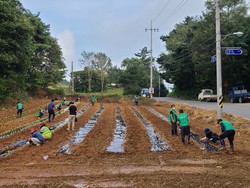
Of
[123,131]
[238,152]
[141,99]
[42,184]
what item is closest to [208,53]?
[141,99]

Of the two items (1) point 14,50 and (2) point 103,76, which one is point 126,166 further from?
(2) point 103,76

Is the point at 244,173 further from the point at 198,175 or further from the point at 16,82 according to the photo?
the point at 16,82

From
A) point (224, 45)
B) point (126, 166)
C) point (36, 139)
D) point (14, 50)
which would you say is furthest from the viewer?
point (224, 45)

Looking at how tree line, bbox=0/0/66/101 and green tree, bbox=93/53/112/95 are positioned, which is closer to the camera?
tree line, bbox=0/0/66/101

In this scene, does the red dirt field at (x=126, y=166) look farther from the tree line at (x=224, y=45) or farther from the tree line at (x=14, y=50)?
the tree line at (x=224, y=45)

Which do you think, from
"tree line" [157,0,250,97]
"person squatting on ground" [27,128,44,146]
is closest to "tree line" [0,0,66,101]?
"person squatting on ground" [27,128,44,146]

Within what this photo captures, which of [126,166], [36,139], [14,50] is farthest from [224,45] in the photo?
[126,166]

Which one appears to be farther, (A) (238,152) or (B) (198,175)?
(A) (238,152)

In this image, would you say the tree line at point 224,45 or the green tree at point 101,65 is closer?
the tree line at point 224,45

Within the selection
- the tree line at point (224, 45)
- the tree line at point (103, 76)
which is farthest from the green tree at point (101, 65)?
the tree line at point (224, 45)

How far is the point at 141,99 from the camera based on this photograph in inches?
2044

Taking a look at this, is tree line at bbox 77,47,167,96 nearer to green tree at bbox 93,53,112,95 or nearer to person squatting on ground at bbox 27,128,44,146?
green tree at bbox 93,53,112,95

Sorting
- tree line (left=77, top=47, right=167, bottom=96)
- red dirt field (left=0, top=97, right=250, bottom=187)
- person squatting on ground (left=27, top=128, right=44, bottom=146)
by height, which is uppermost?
tree line (left=77, top=47, right=167, bottom=96)

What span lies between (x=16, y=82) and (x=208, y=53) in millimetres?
26516
